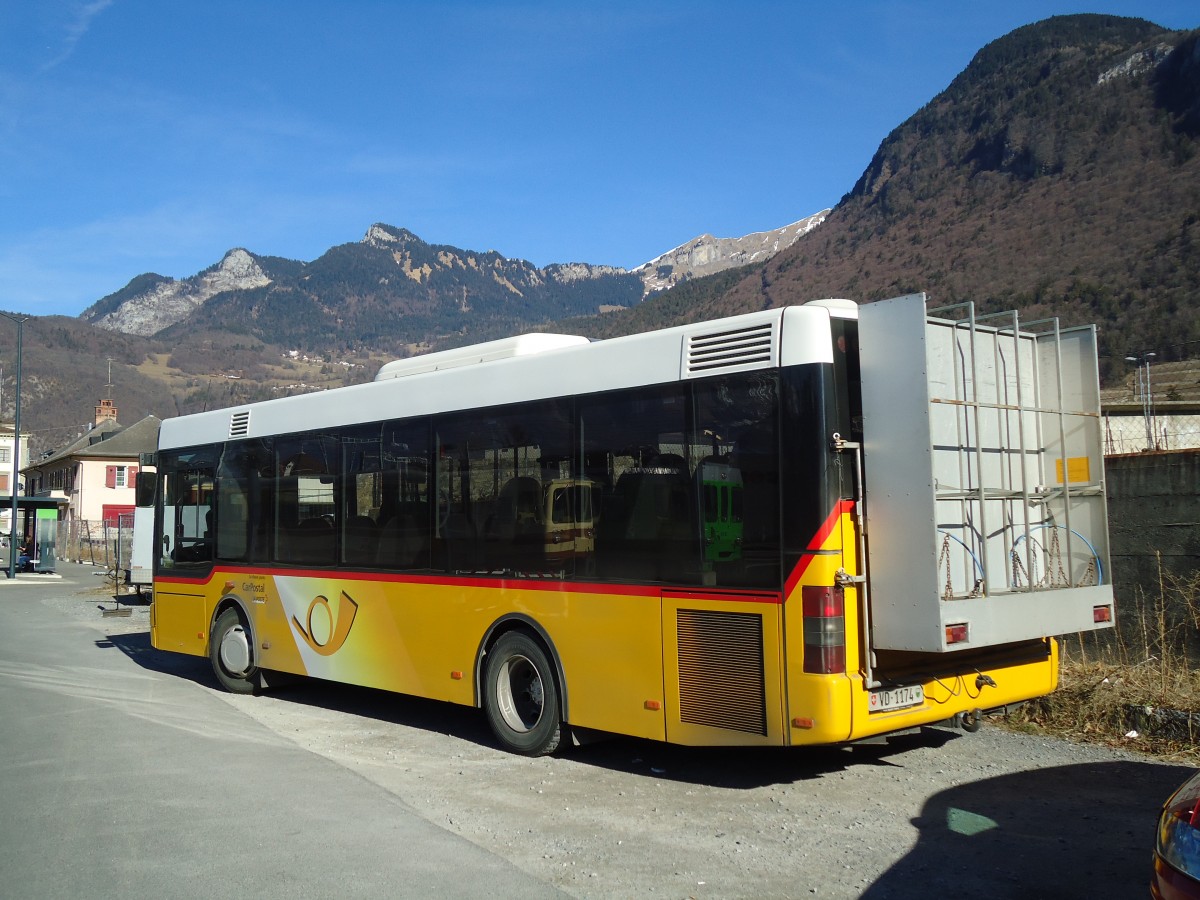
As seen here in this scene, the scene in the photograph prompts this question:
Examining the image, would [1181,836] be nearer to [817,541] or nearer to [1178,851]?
[1178,851]

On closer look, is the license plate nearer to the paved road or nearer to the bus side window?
the paved road

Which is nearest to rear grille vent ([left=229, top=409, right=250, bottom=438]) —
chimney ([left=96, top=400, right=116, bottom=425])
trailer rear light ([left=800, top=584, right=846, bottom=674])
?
trailer rear light ([left=800, top=584, right=846, bottom=674])

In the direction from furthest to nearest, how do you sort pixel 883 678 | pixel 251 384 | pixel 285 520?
1. pixel 251 384
2. pixel 285 520
3. pixel 883 678

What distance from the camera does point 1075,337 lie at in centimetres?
729

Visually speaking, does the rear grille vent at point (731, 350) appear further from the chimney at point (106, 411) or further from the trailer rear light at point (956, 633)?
the chimney at point (106, 411)

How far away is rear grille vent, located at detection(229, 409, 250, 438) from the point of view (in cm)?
1111

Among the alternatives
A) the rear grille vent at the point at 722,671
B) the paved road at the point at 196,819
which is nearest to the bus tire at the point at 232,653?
the paved road at the point at 196,819

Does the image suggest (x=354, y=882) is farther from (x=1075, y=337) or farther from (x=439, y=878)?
(x=1075, y=337)

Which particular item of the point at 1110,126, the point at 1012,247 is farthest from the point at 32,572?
the point at 1110,126

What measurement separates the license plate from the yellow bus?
13mm

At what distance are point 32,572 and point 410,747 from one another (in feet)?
120

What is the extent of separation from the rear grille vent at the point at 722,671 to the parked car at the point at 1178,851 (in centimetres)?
272

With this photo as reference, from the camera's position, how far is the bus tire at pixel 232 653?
1102 cm

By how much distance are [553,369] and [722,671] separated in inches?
104
